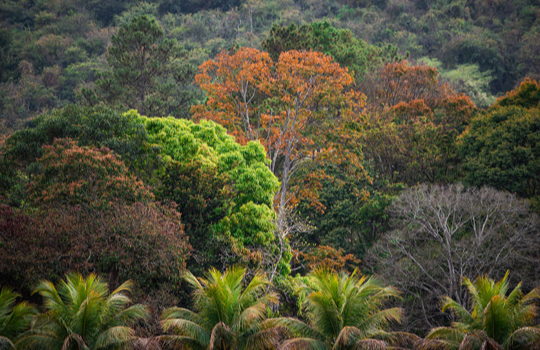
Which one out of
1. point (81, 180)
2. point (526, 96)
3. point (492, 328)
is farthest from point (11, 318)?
point (526, 96)

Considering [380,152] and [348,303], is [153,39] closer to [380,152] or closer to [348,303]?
[380,152]

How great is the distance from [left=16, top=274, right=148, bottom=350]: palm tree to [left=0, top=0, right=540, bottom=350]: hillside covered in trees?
45 millimetres

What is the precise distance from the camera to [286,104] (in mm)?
24062

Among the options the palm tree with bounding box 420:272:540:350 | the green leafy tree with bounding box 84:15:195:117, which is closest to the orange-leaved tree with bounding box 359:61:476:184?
the green leafy tree with bounding box 84:15:195:117

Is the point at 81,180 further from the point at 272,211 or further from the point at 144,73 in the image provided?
the point at 144,73

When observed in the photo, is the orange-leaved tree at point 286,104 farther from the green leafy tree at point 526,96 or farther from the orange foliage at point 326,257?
the green leafy tree at point 526,96

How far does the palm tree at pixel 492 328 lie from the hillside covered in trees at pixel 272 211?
0.05 m

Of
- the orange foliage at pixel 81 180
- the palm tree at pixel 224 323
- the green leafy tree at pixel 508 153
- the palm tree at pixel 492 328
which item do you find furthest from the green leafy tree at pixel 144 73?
the palm tree at pixel 492 328

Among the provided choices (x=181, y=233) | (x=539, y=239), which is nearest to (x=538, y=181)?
(x=539, y=239)

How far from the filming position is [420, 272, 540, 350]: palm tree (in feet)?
35.4

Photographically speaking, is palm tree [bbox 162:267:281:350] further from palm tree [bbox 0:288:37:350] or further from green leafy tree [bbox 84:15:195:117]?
green leafy tree [bbox 84:15:195:117]

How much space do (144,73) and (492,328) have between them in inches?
1016

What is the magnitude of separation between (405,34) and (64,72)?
3463cm

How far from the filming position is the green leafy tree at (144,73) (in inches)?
1183
